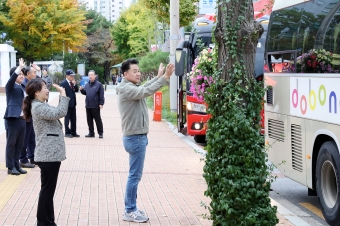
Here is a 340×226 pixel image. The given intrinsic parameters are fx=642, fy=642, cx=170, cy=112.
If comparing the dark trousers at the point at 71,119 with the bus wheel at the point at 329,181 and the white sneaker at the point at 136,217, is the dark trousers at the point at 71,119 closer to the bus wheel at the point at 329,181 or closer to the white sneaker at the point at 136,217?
the white sneaker at the point at 136,217

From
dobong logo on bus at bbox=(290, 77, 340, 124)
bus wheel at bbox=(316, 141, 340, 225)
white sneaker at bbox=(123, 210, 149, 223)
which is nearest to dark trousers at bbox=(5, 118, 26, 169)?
white sneaker at bbox=(123, 210, 149, 223)

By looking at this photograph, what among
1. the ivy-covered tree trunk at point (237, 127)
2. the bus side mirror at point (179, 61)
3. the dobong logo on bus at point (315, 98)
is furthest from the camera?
the bus side mirror at point (179, 61)

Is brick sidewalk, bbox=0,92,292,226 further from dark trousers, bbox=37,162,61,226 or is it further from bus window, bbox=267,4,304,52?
bus window, bbox=267,4,304,52

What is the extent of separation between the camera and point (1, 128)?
2034 cm

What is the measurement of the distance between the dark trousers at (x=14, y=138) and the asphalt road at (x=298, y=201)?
4.31 meters

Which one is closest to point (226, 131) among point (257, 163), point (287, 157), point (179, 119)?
point (257, 163)

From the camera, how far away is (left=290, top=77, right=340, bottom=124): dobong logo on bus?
296 inches

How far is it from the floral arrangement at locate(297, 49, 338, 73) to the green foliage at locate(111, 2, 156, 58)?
4261 cm

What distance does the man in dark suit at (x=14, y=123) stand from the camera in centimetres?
1071

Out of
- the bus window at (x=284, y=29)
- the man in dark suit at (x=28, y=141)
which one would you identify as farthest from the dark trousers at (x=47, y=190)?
the man in dark suit at (x=28, y=141)

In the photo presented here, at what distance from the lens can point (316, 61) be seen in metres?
8.21

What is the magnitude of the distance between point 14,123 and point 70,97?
7.33 m

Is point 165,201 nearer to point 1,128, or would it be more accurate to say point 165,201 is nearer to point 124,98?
point 124,98

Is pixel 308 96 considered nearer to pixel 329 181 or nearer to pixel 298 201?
pixel 329 181
